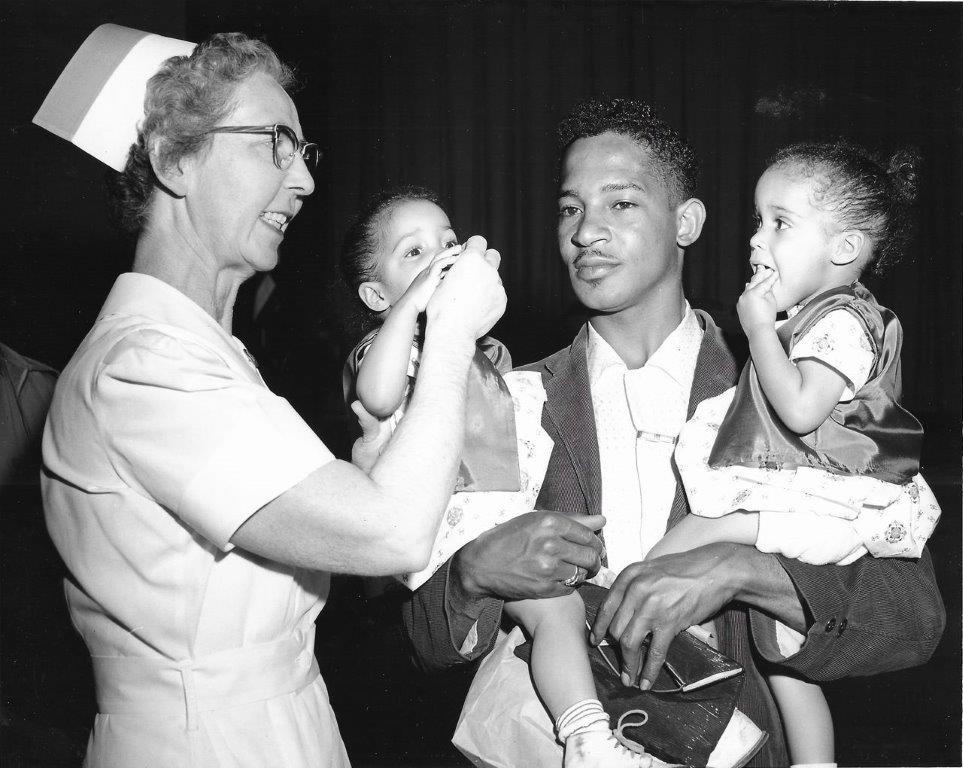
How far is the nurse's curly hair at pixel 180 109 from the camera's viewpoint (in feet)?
5.47

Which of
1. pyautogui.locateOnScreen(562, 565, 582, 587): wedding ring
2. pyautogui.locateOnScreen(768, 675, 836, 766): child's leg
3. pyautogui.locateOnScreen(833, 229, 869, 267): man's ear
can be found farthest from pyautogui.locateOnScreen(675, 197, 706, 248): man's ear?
pyautogui.locateOnScreen(768, 675, 836, 766): child's leg

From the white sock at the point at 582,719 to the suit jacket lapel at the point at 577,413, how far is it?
42 centimetres

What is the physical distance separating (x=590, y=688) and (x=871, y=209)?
1107mm

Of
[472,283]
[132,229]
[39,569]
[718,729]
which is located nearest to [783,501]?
[718,729]

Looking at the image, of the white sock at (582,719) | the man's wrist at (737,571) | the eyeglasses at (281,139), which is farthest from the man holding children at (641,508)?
the eyeglasses at (281,139)

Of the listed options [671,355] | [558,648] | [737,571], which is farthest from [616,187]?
[558,648]

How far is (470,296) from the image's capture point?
1.71 m

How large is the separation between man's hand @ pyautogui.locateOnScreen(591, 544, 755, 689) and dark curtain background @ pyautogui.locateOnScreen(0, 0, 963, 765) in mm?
639

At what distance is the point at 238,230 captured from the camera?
1.72 metres

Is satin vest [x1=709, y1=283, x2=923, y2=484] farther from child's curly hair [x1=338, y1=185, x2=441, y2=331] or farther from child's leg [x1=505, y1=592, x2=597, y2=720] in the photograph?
child's curly hair [x1=338, y1=185, x2=441, y2=331]

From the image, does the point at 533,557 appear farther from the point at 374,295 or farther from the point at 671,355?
the point at 374,295

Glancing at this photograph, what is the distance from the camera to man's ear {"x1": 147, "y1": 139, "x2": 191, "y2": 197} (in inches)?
65.6

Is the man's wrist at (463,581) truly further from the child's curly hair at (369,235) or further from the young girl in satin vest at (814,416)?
the child's curly hair at (369,235)

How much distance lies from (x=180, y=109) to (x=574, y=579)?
114 cm
